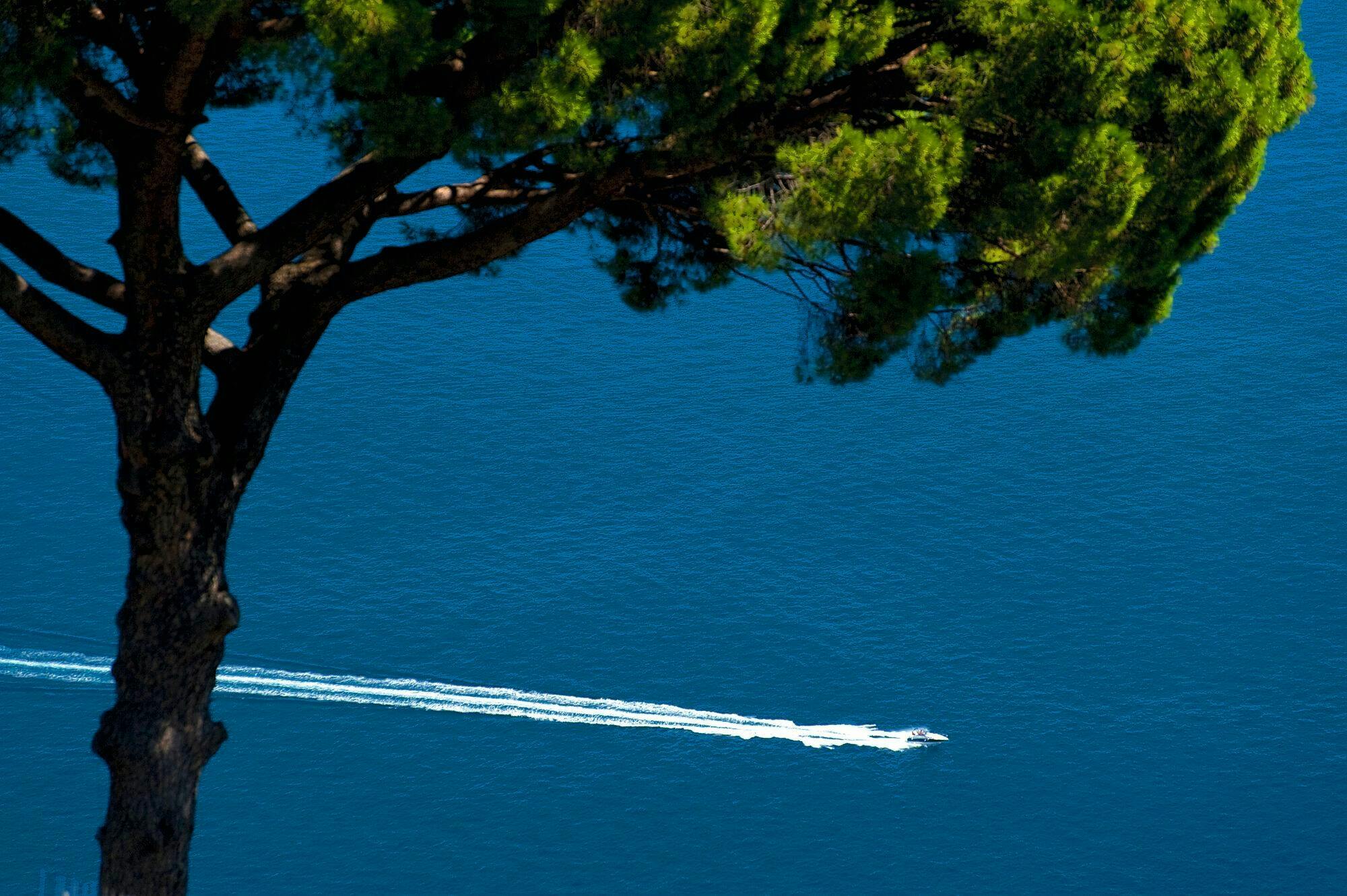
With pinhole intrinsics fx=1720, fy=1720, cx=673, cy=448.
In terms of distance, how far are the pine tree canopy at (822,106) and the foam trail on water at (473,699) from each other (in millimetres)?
8552

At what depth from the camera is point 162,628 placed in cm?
730

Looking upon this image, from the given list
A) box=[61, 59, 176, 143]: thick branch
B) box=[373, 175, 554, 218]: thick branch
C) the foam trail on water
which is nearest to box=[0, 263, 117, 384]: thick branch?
box=[61, 59, 176, 143]: thick branch

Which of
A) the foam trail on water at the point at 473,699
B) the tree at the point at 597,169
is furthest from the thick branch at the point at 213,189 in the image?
the foam trail on water at the point at 473,699

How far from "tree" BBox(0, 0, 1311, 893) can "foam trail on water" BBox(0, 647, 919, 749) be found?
8237 millimetres

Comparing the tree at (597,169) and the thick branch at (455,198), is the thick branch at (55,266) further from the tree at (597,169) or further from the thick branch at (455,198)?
the thick branch at (455,198)

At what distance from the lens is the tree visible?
6.31 metres

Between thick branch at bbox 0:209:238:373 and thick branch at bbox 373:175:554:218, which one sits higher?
thick branch at bbox 373:175:554:218

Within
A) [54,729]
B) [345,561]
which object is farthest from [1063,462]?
[54,729]

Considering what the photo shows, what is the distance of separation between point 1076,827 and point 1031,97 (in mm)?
9601

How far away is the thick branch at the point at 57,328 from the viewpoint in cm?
696

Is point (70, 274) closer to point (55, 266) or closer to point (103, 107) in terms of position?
point (55, 266)

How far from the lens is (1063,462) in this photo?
19.6 meters

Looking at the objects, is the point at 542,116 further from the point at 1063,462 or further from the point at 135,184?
the point at 1063,462

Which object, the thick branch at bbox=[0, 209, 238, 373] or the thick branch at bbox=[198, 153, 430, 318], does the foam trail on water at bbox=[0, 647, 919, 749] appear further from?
the thick branch at bbox=[198, 153, 430, 318]
